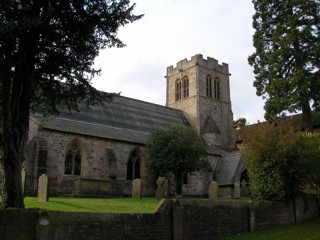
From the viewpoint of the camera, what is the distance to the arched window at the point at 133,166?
97.8ft

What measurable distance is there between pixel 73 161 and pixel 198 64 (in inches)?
847

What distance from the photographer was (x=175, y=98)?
45.1 meters

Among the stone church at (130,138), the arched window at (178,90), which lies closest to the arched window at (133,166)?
the stone church at (130,138)

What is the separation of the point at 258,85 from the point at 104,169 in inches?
584

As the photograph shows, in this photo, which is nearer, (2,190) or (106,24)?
(2,190)

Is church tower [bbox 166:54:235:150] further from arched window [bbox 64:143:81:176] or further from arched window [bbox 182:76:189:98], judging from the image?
arched window [bbox 64:143:81:176]

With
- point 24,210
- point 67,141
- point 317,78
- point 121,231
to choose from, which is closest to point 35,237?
point 24,210

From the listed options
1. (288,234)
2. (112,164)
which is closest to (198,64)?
(112,164)

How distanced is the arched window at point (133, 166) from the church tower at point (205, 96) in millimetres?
11291

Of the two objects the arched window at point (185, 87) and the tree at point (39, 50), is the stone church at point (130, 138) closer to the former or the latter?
the arched window at point (185, 87)

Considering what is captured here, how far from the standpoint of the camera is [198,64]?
43.0 metres

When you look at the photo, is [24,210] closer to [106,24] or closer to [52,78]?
[52,78]

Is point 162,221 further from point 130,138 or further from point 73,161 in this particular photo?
point 130,138

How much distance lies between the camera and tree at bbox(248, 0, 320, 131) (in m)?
28.6
